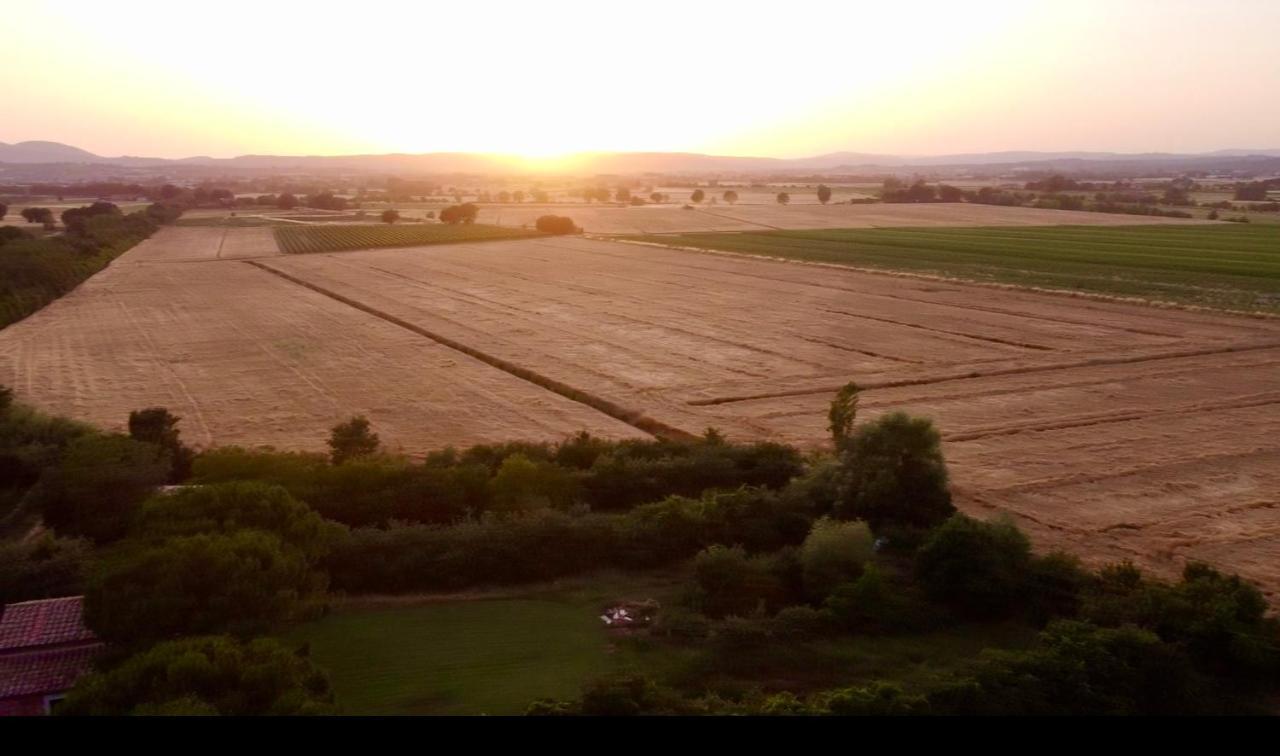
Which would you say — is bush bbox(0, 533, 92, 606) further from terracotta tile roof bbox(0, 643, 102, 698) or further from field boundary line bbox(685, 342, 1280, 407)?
field boundary line bbox(685, 342, 1280, 407)

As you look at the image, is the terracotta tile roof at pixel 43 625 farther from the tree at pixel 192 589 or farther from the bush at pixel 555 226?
the bush at pixel 555 226

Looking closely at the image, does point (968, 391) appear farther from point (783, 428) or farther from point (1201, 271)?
point (1201, 271)

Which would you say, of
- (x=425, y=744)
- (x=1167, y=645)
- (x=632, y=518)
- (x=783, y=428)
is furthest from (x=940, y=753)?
(x=783, y=428)

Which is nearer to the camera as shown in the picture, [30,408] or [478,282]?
[30,408]

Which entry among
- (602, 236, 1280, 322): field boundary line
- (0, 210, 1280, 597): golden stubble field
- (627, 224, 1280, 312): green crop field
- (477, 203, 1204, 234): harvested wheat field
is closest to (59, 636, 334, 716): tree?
(0, 210, 1280, 597): golden stubble field

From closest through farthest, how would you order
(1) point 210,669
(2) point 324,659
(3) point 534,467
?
1. (1) point 210,669
2. (2) point 324,659
3. (3) point 534,467

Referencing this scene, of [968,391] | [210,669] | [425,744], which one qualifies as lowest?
[968,391]

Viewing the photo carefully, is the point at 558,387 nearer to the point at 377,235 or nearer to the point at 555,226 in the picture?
the point at 377,235

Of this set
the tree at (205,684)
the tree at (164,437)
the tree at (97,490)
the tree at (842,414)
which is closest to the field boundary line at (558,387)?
the tree at (842,414)
